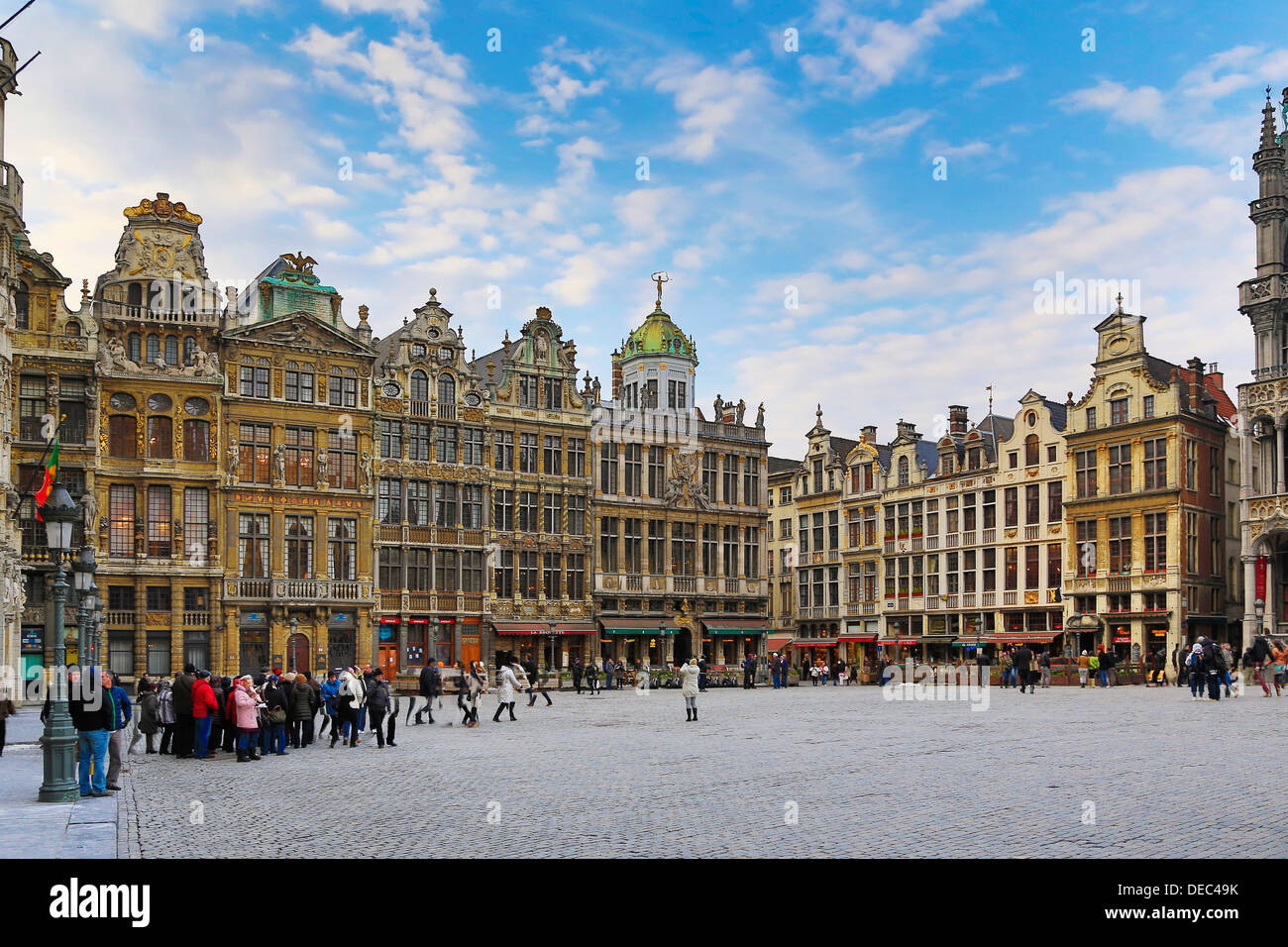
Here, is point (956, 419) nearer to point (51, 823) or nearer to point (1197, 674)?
point (1197, 674)

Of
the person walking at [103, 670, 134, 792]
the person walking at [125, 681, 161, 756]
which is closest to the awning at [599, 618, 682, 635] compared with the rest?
the person walking at [125, 681, 161, 756]

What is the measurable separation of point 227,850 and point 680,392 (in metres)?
58.6

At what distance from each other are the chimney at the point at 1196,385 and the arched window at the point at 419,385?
37.6 m

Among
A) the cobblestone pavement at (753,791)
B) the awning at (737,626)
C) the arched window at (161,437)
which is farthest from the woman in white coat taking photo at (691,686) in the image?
the awning at (737,626)

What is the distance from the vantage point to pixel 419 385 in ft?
199

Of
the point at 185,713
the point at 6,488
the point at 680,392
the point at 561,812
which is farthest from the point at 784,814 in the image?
the point at 680,392

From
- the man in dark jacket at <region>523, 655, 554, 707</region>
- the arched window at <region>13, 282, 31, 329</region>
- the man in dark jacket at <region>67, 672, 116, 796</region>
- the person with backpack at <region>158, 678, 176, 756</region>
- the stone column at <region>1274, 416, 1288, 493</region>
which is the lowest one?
the man in dark jacket at <region>523, 655, 554, 707</region>

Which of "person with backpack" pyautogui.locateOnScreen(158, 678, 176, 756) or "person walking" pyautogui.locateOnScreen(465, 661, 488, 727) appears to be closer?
"person with backpack" pyautogui.locateOnScreen(158, 678, 176, 756)

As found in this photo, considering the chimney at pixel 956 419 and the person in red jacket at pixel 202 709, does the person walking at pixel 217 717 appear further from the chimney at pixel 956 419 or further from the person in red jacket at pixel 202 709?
the chimney at pixel 956 419

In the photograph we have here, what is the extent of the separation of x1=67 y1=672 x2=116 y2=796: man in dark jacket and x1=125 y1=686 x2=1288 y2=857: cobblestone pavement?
2.61 ft

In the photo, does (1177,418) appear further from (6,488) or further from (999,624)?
(6,488)

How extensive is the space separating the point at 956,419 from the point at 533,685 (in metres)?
35.4

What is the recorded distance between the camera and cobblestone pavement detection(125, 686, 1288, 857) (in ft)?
40.8

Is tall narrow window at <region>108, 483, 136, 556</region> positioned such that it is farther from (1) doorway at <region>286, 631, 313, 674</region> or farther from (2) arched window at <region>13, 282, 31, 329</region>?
(1) doorway at <region>286, 631, 313, 674</region>
